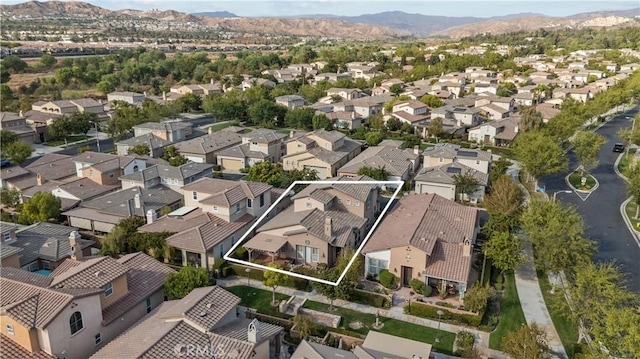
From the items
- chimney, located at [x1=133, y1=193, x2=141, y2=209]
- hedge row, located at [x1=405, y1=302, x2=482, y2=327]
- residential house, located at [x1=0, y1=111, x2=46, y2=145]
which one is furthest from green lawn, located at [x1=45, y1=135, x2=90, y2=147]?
hedge row, located at [x1=405, y1=302, x2=482, y2=327]

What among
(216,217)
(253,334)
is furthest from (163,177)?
(253,334)

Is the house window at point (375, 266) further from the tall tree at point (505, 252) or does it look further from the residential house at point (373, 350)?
the residential house at point (373, 350)

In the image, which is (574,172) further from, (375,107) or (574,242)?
(375,107)

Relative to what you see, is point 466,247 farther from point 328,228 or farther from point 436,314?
point 328,228

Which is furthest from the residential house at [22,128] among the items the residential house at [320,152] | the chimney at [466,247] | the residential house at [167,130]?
Answer: the chimney at [466,247]

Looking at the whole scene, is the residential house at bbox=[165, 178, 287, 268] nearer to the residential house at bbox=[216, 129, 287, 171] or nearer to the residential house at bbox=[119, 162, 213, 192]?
the residential house at bbox=[119, 162, 213, 192]

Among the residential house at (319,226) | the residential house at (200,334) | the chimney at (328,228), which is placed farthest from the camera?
the residential house at (319,226)

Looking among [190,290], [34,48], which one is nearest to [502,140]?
[190,290]
